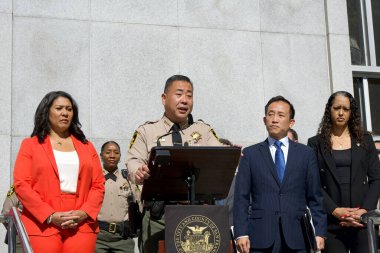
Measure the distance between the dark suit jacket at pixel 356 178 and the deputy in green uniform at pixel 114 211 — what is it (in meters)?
2.64

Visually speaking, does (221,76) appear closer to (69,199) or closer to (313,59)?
(313,59)

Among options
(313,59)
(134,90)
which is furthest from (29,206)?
(313,59)

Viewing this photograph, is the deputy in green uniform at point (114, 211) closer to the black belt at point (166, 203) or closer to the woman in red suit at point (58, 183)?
the woman in red suit at point (58, 183)

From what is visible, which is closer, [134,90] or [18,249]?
[18,249]

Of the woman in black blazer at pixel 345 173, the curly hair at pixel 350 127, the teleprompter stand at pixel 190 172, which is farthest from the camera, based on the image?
the curly hair at pixel 350 127

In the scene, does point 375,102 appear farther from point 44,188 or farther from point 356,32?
point 44,188

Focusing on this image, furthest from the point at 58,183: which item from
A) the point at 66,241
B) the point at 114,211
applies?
the point at 114,211

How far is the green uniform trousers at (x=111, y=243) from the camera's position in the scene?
8.95 m

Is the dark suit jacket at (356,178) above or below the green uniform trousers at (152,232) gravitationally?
above

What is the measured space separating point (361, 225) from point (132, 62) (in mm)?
4940

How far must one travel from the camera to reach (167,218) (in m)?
5.58

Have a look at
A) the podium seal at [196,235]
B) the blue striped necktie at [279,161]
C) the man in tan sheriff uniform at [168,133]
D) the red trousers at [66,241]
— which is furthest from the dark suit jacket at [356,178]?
the red trousers at [66,241]

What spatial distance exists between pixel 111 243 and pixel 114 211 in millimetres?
411

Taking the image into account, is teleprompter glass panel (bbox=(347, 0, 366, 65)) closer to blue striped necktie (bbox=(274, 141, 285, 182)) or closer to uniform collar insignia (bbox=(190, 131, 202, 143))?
blue striped necktie (bbox=(274, 141, 285, 182))
